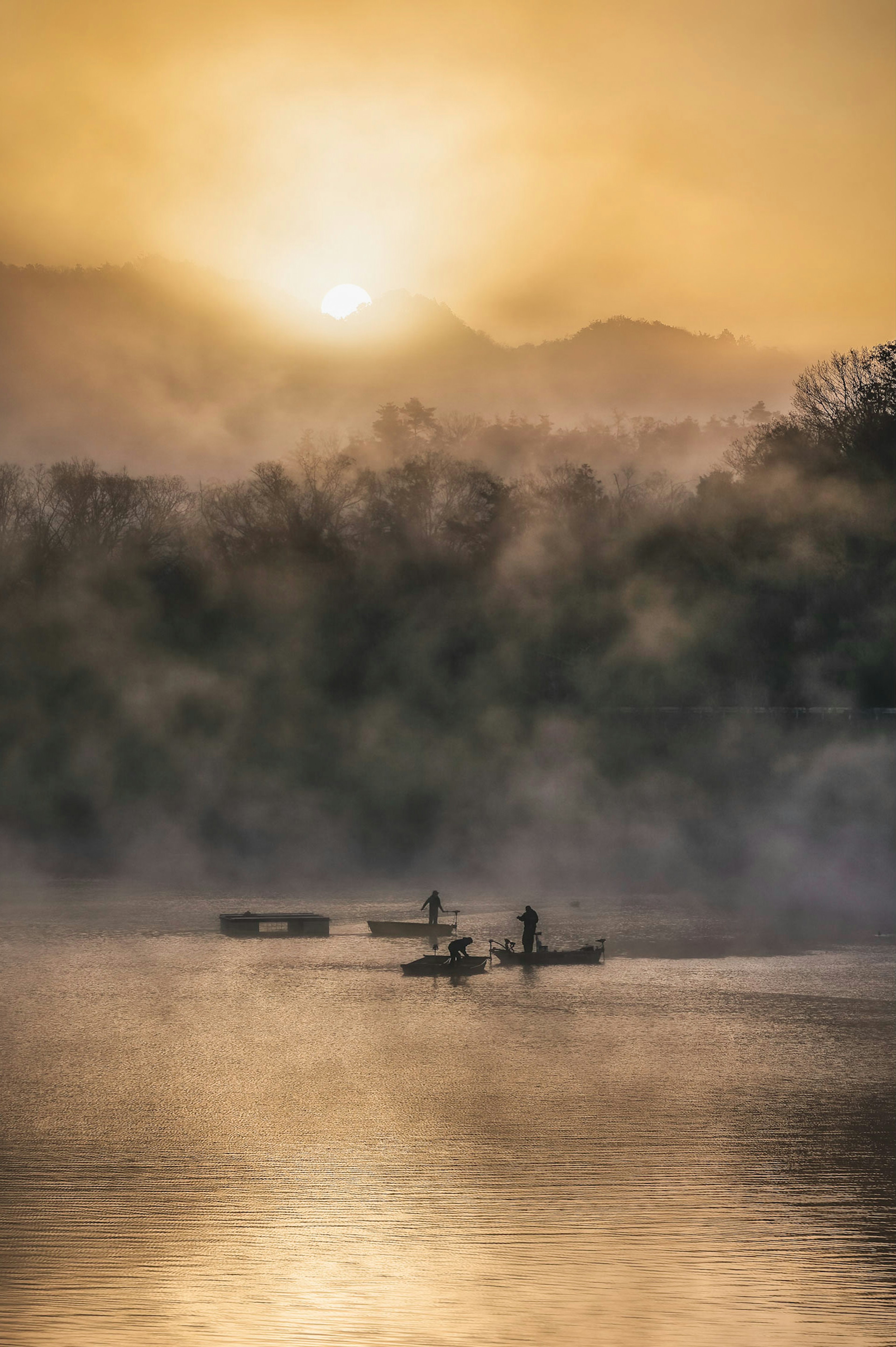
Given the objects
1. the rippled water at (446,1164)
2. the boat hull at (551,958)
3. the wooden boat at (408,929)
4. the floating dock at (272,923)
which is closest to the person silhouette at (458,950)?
the rippled water at (446,1164)

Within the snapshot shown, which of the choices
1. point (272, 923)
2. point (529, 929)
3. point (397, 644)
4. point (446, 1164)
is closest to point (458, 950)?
point (529, 929)

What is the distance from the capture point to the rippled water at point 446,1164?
13.5 meters

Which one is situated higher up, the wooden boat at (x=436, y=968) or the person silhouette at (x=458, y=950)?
the person silhouette at (x=458, y=950)

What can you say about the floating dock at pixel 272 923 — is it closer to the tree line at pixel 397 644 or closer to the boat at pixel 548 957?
the boat at pixel 548 957

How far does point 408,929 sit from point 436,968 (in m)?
7.44

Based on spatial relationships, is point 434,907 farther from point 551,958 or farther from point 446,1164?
point 446,1164

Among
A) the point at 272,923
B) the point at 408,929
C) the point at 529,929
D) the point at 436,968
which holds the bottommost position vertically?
the point at 436,968

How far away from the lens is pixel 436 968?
32.9 meters

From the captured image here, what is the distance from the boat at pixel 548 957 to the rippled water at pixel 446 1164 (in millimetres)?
2696

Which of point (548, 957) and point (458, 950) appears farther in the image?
point (548, 957)

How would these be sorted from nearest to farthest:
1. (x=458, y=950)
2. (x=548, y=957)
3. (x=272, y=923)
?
(x=458, y=950)
(x=548, y=957)
(x=272, y=923)

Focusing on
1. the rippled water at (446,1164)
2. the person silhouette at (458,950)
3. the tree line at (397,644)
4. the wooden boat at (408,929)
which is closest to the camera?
the rippled water at (446,1164)

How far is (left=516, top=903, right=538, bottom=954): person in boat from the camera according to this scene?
34.9 m

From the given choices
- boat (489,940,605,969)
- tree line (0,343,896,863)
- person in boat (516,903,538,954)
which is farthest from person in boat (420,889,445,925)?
tree line (0,343,896,863)
